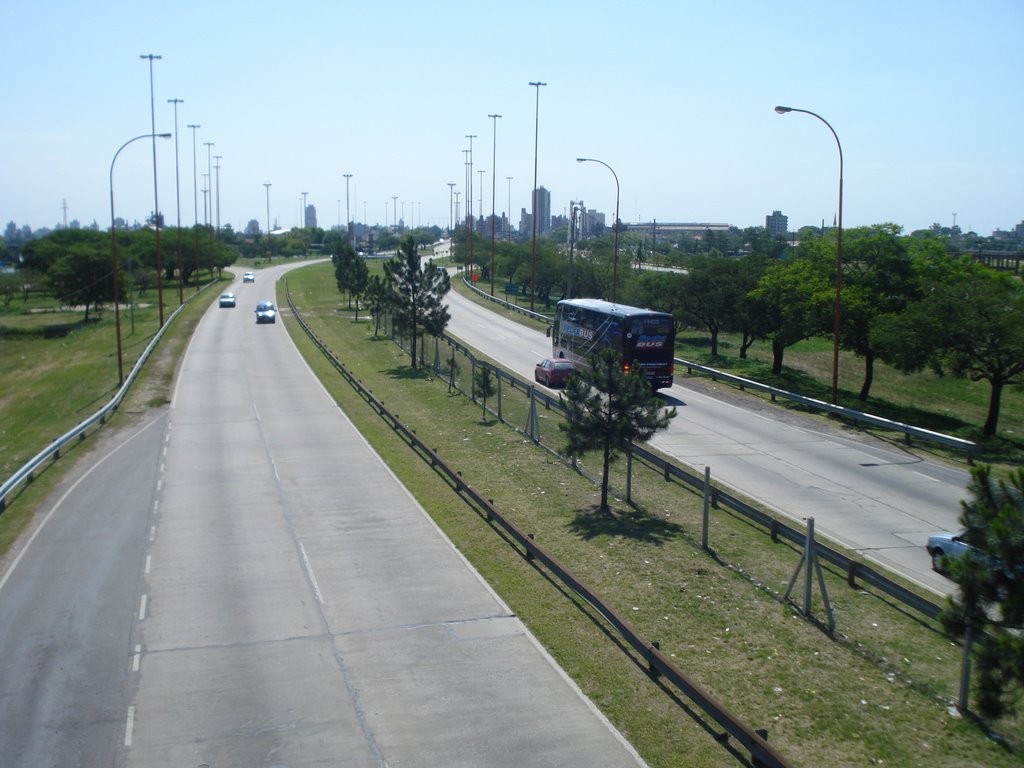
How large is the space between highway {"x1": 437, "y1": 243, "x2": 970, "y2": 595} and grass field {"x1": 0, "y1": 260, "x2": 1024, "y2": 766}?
2159 mm

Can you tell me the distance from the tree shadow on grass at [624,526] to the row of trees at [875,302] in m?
17.8

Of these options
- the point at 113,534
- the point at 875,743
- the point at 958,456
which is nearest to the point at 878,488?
the point at 958,456

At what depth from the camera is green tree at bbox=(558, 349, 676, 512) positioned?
20562 millimetres

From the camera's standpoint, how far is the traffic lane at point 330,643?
1152 cm

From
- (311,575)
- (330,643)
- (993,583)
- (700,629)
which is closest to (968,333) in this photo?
(700,629)

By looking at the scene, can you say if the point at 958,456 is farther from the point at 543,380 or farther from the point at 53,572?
the point at 53,572

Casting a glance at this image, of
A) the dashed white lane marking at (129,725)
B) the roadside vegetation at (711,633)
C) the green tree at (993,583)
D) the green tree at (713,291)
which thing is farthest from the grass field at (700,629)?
the green tree at (713,291)

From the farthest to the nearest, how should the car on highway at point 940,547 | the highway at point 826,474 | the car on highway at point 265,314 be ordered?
the car on highway at point 265,314, the highway at point 826,474, the car on highway at point 940,547

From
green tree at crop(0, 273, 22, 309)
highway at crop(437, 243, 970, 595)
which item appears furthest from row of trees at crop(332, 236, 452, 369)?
green tree at crop(0, 273, 22, 309)

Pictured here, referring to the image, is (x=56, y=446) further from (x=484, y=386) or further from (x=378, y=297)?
(x=378, y=297)

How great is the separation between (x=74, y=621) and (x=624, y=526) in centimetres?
1091

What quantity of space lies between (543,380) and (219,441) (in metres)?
15.2

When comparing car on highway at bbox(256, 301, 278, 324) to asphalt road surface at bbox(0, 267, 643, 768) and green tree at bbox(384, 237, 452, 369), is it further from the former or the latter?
asphalt road surface at bbox(0, 267, 643, 768)

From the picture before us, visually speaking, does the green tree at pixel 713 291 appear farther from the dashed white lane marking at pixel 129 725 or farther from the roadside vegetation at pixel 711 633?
the dashed white lane marking at pixel 129 725
